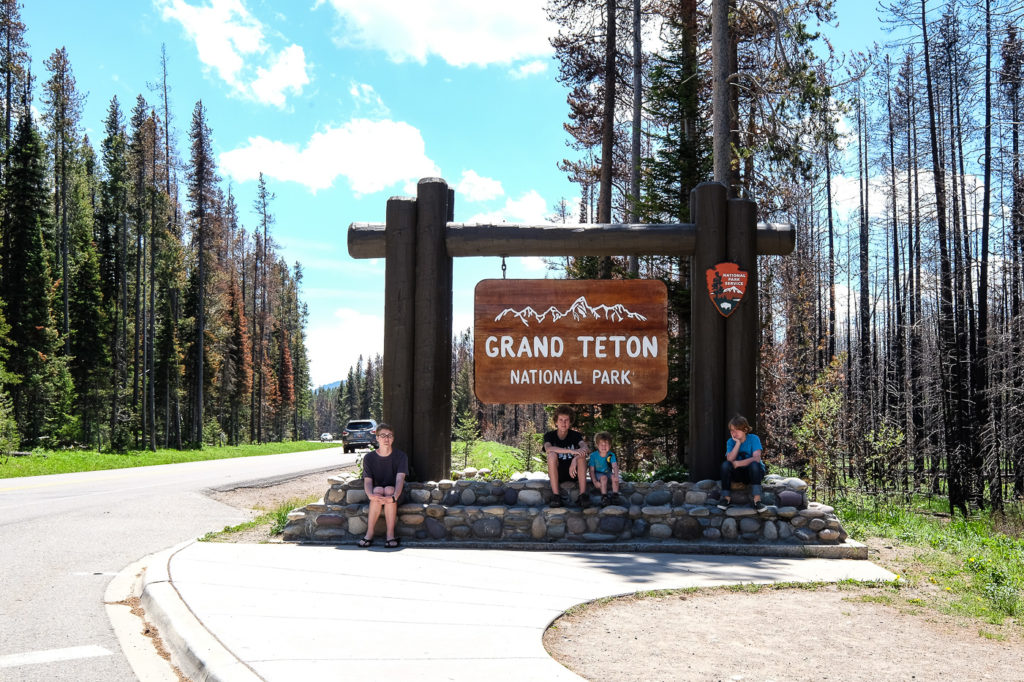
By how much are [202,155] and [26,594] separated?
3601 centimetres

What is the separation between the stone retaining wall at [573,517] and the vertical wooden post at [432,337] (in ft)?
1.76

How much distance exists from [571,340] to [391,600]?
477 cm

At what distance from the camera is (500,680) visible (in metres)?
3.64

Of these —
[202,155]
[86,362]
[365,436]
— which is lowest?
[365,436]

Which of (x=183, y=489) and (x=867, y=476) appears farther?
(x=867, y=476)

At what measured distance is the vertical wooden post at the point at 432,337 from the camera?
9.32 m

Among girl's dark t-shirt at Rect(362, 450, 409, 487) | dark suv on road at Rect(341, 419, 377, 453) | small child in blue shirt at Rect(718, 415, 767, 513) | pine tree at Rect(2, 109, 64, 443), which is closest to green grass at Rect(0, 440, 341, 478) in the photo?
dark suv on road at Rect(341, 419, 377, 453)

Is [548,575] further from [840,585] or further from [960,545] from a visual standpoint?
[960,545]

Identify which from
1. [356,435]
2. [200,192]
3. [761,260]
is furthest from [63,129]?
[761,260]

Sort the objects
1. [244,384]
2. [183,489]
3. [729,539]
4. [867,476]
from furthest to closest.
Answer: [244,384]
[867,476]
[183,489]
[729,539]

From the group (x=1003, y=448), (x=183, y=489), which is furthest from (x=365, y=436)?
(x=1003, y=448)

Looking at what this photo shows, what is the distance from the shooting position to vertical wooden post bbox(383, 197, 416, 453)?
30.8 feet

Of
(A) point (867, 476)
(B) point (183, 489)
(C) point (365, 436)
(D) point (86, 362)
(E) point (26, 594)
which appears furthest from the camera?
(D) point (86, 362)

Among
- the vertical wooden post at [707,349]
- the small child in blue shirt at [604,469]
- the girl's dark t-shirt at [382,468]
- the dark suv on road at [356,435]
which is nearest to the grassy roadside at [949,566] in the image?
the vertical wooden post at [707,349]
